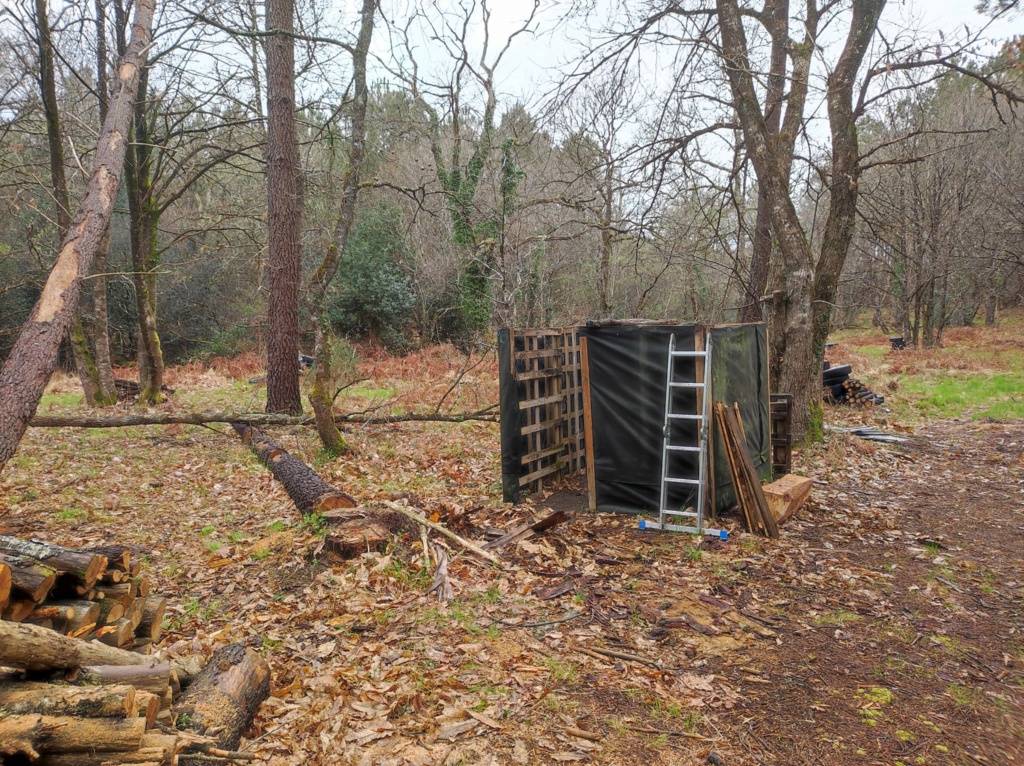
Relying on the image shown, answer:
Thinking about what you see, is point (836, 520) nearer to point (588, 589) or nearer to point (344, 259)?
point (588, 589)

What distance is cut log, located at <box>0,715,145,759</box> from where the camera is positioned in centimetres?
224

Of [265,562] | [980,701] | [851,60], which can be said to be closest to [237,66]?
[265,562]

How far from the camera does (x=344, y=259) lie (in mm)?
20797

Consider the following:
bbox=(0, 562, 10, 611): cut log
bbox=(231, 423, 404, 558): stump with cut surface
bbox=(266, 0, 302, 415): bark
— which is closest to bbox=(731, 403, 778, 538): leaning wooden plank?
bbox=(231, 423, 404, 558): stump with cut surface

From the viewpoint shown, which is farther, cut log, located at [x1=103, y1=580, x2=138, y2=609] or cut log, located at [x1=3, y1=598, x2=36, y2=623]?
cut log, located at [x1=103, y1=580, x2=138, y2=609]

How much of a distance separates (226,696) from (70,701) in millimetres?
804

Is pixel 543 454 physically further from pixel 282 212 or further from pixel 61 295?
pixel 282 212

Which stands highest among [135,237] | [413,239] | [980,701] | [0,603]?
[413,239]

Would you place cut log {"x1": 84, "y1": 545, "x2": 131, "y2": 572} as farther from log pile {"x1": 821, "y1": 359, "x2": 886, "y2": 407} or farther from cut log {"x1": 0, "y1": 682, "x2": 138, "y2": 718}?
log pile {"x1": 821, "y1": 359, "x2": 886, "y2": 407}

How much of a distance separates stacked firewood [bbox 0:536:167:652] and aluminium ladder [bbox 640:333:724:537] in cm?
439

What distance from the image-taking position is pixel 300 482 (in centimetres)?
675

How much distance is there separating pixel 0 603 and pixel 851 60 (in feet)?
36.2

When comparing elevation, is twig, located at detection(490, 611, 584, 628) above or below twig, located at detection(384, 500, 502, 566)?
below

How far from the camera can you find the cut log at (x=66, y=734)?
2236 millimetres
